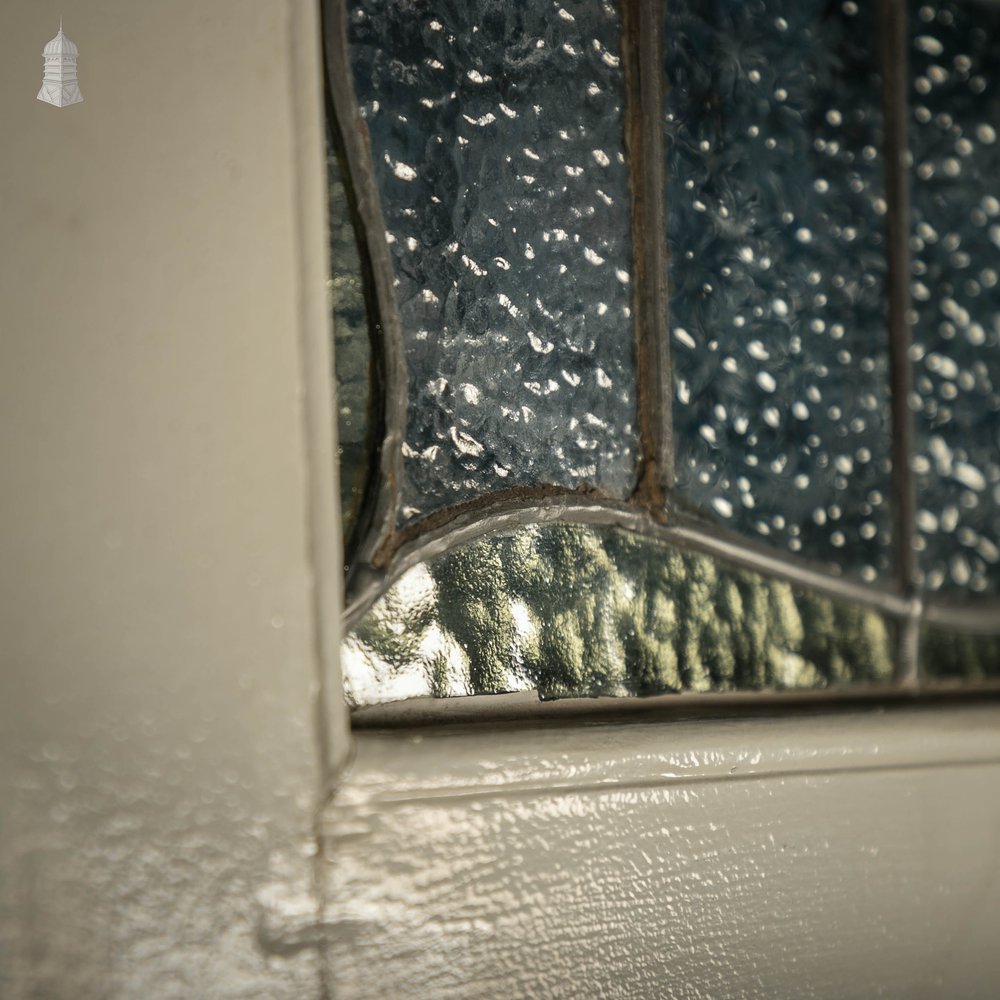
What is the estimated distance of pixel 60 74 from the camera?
0.36m

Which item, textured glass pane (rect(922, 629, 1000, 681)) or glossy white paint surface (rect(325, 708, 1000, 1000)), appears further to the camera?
textured glass pane (rect(922, 629, 1000, 681))

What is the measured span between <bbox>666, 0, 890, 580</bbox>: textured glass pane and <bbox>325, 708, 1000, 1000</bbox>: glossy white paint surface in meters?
0.14

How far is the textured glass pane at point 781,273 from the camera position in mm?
522

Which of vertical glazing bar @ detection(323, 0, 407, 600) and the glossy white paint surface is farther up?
vertical glazing bar @ detection(323, 0, 407, 600)

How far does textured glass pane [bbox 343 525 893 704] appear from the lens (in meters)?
0.45

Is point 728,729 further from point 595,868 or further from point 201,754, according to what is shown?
point 201,754

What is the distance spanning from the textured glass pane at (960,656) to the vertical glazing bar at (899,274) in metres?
0.02

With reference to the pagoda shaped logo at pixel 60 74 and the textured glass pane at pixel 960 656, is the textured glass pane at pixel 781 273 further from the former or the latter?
the pagoda shaped logo at pixel 60 74

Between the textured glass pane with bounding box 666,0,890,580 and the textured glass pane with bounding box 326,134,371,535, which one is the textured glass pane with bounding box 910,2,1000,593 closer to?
the textured glass pane with bounding box 666,0,890,580

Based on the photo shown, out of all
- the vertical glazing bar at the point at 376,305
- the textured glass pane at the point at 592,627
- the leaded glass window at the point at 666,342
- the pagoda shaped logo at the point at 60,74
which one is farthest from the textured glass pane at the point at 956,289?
the pagoda shaped logo at the point at 60,74

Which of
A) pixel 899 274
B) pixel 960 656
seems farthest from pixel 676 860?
pixel 899 274

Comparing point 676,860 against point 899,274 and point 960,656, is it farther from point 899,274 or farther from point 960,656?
point 899,274

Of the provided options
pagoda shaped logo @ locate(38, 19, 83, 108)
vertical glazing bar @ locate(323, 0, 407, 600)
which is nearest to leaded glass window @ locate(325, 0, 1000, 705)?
vertical glazing bar @ locate(323, 0, 407, 600)

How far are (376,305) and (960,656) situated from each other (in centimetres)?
47
